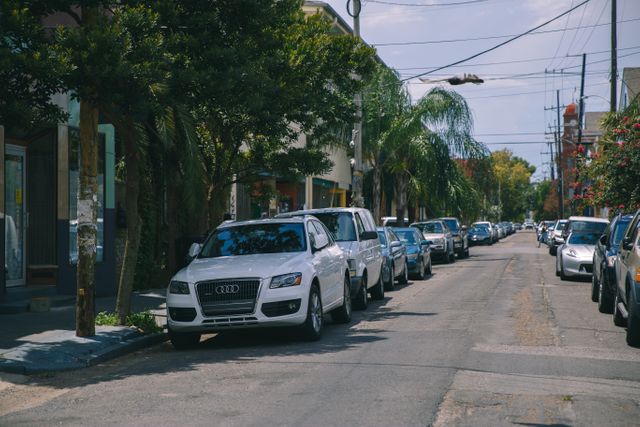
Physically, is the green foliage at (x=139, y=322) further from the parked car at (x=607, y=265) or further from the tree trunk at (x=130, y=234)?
the parked car at (x=607, y=265)

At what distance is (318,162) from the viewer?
66.2ft

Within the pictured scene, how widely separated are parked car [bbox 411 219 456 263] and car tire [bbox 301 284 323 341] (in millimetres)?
22933

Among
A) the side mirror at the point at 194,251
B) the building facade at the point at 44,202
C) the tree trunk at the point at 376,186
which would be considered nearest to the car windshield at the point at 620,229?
the side mirror at the point at 194,251

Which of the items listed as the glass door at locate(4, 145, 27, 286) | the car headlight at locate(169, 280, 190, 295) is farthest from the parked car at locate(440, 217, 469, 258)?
the car headlight at locate(169, 280, 190, 295)

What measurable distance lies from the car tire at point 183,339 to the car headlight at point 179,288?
514 mm

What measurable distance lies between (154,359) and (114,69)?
3.64 meters

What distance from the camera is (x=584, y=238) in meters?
23.7

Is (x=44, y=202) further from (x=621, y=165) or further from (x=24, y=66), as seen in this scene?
(x=621, y=165)

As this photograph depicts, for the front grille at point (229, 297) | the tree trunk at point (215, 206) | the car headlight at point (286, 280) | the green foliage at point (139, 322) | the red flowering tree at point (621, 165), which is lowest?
the green foliage at point (139, 322)

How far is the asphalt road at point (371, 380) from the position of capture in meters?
7.19

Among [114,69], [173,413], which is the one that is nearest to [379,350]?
[173,413]

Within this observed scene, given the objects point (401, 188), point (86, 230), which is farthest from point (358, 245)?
point (401, 188)

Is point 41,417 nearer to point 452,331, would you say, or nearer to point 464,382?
point 464,382

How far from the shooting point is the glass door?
54.7 feet
